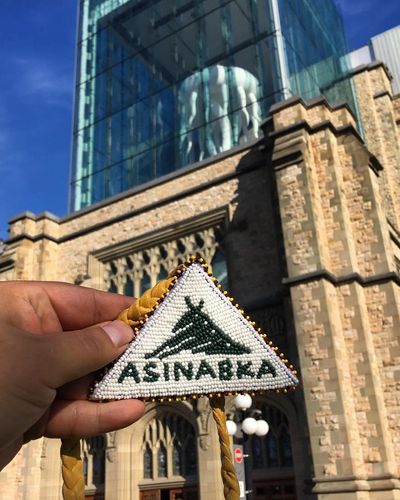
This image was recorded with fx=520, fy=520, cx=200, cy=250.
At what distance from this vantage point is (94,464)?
14.8 m

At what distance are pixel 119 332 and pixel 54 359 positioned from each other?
0.42m

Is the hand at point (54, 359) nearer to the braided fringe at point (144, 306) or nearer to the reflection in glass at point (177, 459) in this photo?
the braided fringe at point (144, 306)

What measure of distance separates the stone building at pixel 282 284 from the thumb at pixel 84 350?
8884 mm

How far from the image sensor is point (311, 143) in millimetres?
13438

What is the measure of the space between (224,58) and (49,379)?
20.1 m

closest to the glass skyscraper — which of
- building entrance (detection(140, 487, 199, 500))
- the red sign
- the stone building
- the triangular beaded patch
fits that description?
the stone building

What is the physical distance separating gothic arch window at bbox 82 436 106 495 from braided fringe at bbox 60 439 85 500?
1351 cm

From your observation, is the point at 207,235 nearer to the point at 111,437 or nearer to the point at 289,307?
the point at 289,307

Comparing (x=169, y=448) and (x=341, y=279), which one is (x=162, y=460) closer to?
(x=169, y=448)

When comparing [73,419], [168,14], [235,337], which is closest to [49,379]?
[73,419]

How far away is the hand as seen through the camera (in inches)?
69.2

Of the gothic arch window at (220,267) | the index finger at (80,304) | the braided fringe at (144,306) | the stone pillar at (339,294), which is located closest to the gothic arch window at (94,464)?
the gothic arch window at (220,267)

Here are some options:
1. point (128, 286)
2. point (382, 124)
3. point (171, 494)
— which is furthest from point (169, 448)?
point (382, 124)

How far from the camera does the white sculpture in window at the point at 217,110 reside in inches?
→ 730
